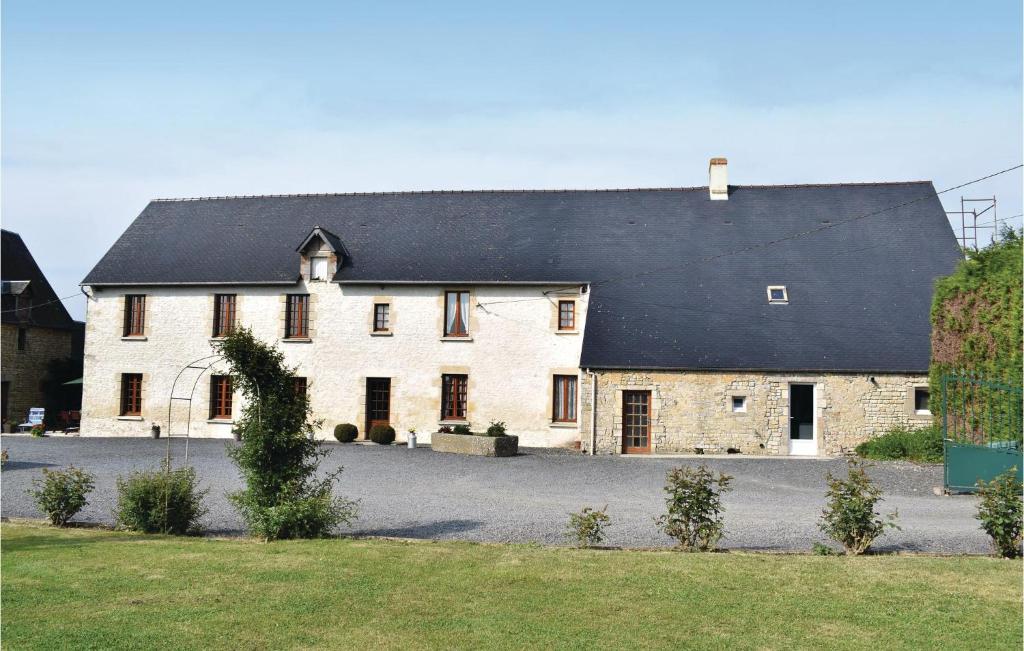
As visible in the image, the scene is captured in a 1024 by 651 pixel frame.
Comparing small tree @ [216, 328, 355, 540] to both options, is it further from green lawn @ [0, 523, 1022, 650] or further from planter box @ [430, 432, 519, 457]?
planter box @ [430, 432, 519, 457]

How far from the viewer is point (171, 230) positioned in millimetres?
30078

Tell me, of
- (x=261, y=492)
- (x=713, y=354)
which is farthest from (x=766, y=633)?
(x=713, y=354)

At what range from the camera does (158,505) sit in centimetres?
1126

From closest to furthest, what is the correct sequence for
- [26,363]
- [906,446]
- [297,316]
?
[906,446] < [297,316] < [26,363]

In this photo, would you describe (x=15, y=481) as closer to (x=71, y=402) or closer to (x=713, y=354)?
(x=713, y=354)

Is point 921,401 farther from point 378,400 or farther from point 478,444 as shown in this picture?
point 378,400

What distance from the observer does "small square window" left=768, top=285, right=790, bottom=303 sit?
24.4m

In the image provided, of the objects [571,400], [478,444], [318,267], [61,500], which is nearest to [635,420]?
[571,400]

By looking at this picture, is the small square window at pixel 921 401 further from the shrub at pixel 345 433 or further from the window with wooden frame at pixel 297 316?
the window with wooden frame at pixel 297 316

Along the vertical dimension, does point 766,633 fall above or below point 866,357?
below

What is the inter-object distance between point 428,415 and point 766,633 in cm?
1966

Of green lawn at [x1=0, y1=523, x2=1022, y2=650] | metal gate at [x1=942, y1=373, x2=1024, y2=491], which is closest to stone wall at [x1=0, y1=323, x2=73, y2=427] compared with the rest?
green lawn at [x1=0, y1=523, x2=1022, y2=650]

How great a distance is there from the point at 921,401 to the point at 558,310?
32.9 ft

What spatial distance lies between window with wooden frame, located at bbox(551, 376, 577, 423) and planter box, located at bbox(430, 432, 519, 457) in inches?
112
